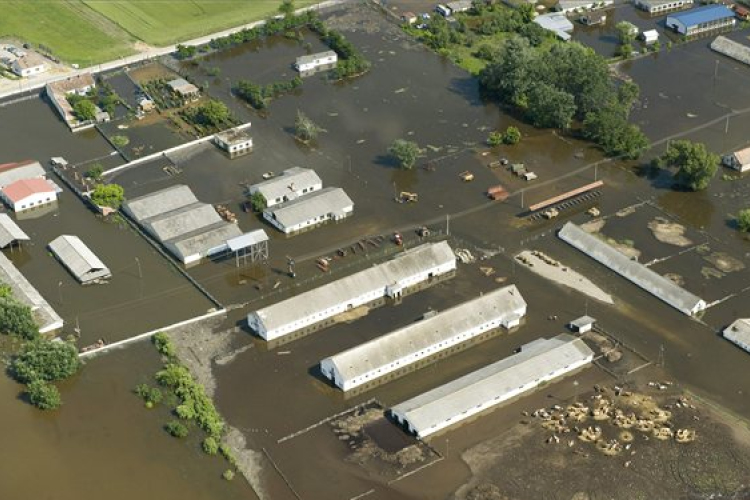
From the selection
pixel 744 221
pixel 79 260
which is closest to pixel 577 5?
pixel 744 221

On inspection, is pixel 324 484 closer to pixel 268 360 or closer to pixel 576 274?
pixel 268 360

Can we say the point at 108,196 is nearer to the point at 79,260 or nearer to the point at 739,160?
the point at 79,260

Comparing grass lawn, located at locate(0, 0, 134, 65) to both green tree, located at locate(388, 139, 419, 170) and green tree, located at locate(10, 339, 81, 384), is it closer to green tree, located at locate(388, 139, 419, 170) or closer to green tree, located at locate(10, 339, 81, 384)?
green tree, located at locate(388, 139, 419, 170)

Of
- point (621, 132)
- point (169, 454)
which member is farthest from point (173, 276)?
point (621, 132)

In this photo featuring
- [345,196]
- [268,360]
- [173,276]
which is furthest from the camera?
[345,196]

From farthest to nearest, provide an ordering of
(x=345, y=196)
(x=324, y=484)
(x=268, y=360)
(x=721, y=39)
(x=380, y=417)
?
(x=721, y=39) < (x=345, y=196) < (x=268, y=360) < (x=380, y=417) < (x=324, y=484)

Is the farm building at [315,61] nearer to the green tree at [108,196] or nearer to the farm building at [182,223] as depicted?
the farm building at [182,223]

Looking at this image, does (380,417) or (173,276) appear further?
(173,276)
